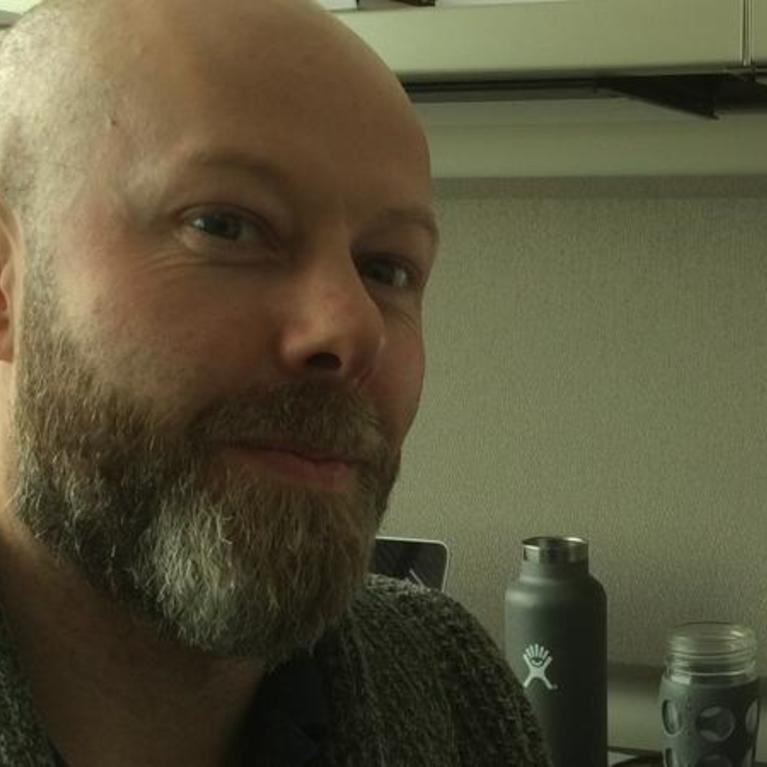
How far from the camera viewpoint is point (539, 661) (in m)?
1.17

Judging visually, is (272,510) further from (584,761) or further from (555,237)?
(555,237)

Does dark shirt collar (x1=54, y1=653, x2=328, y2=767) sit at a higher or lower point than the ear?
lower

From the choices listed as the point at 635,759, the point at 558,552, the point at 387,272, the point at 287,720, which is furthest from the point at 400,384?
the point at 635,759

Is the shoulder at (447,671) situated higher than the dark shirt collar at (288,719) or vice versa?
the dark shirt collar at (288,719)

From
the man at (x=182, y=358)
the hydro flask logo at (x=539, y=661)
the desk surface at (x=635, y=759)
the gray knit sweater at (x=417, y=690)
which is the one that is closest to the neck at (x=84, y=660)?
the man at (x=182, y=358)

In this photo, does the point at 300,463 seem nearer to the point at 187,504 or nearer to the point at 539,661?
the point at 187,504

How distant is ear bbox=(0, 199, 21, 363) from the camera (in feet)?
2.14

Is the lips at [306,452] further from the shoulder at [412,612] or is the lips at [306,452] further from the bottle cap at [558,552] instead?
the bottle cap at [558,552]

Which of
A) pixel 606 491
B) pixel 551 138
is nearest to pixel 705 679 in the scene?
pixel 606 491

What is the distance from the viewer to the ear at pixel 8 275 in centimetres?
65

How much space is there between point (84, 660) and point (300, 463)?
12cm

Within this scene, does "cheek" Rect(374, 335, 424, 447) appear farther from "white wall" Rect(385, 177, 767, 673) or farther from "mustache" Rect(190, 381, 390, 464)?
"white wall" Rect(385, 177, 767, 673)

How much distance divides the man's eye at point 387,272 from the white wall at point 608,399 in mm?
608

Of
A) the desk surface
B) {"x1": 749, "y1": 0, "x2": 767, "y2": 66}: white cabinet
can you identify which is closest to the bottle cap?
the desk surface
